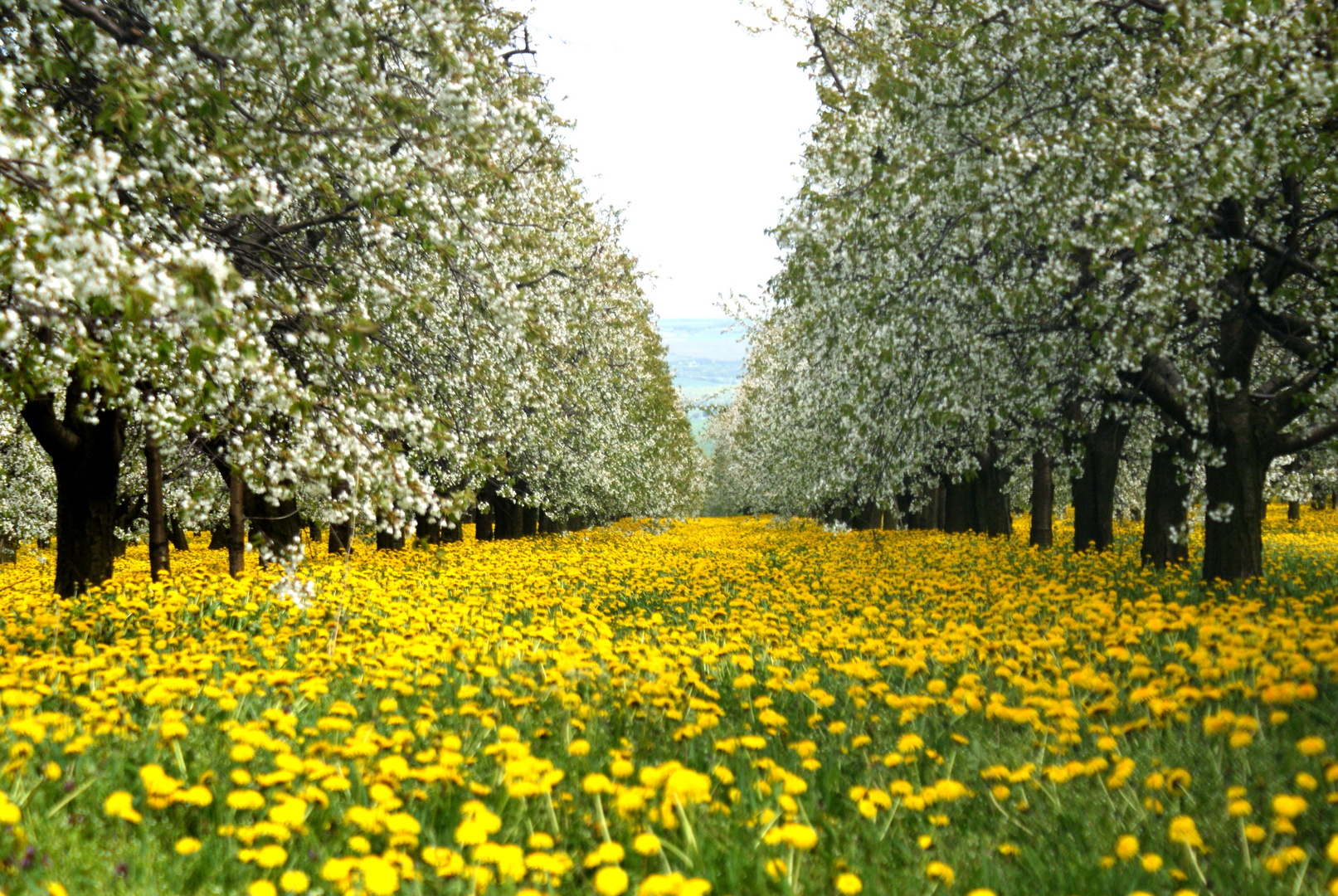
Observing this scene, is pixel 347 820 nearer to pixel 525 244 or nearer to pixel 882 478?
pixel 525 244

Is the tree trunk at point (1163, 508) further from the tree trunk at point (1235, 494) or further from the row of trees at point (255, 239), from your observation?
the row of trees at point (255, 239)

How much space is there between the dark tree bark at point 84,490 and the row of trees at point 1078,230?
328 inches

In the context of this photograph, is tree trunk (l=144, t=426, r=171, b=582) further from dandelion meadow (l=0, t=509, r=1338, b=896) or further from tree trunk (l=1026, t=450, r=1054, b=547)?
tree trunk (l=1026, t=450, r=1054, b=547)

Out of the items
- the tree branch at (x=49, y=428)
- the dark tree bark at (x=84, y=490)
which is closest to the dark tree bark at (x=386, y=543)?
the dark tree bark at (x=84, y=490)

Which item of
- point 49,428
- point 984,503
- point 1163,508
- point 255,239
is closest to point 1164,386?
point 1163,508

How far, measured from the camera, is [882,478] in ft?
41.9

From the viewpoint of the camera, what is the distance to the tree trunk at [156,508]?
1082 centimetres

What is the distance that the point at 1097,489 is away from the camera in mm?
16547

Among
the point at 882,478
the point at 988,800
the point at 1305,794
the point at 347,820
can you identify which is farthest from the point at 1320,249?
the point at 347,820

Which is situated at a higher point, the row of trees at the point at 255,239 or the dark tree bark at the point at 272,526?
the row of trees at the point at 255,239

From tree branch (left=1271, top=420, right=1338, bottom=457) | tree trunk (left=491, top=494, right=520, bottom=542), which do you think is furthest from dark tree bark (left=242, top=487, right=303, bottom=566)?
tree branch (left=1271, top=420, right=1338, bottom=457)

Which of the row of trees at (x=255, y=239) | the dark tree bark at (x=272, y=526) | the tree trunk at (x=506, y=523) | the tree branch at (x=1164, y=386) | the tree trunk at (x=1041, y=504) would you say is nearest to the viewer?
the row of trees at (x=255, y=239)

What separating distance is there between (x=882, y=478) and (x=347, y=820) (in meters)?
10.1

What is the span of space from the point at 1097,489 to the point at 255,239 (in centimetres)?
1469
